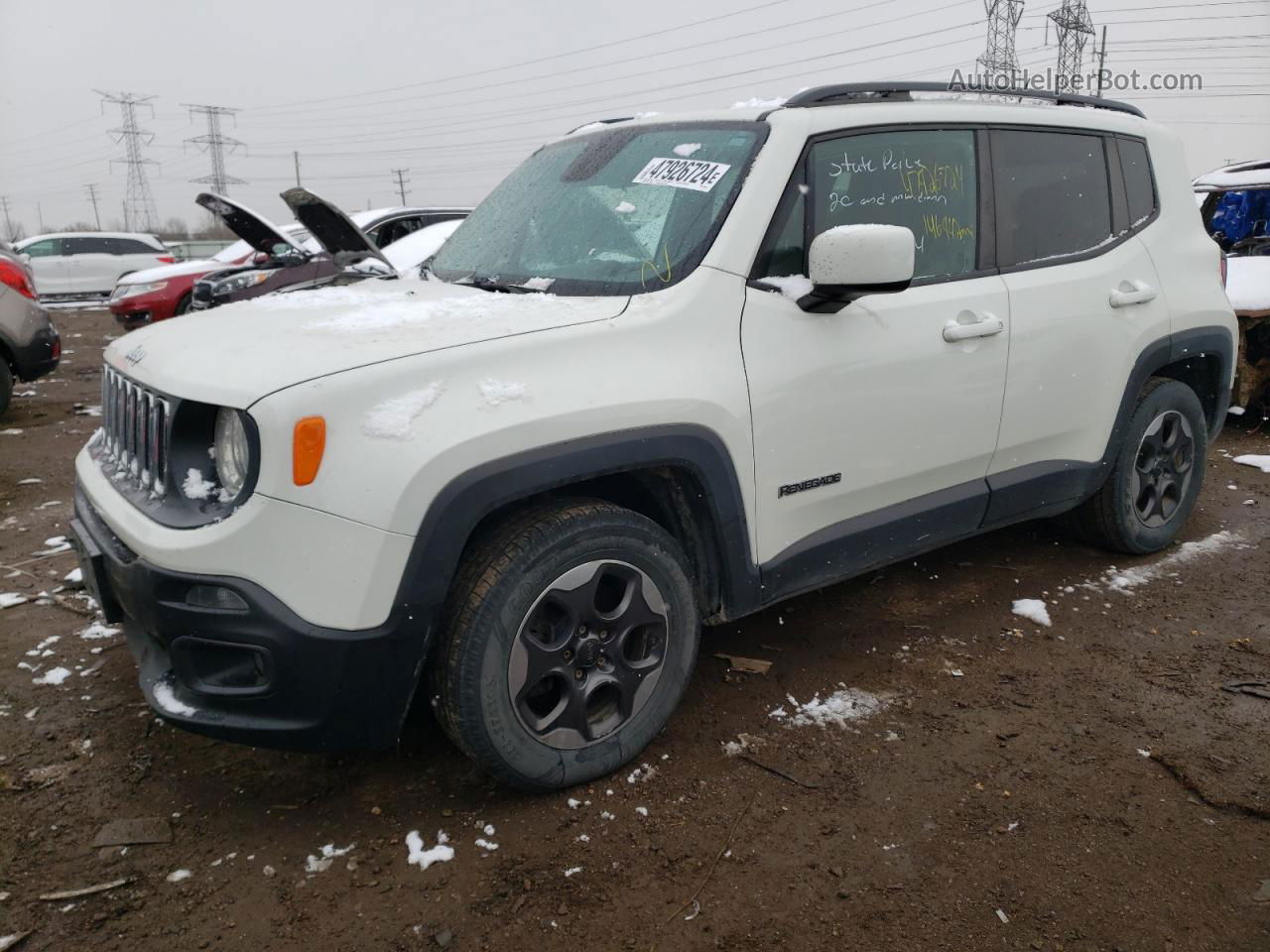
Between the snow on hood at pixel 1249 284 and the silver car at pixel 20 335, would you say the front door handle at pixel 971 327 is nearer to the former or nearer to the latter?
the snow on hood at pixel 1249 284

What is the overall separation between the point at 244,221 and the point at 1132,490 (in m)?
3.98

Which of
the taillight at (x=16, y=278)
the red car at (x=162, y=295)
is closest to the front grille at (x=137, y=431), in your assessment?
the taillight at (x=16, y=278)

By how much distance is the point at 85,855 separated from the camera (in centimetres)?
235

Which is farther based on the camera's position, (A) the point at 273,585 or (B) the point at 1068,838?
(B) the point at 1068,838

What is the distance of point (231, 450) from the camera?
2207mm

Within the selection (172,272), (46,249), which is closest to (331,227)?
(172,272)

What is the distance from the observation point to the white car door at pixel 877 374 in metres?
2.71

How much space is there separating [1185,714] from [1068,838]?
2.87 feet

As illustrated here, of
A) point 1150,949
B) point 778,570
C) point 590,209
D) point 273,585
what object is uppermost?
point 590,209

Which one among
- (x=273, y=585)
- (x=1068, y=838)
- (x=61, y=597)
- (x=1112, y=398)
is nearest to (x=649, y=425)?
(x=273, y=585)

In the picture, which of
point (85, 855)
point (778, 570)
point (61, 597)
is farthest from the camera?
point (61, 597)

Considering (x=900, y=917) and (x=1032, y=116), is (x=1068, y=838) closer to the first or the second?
(x=900, y=917)

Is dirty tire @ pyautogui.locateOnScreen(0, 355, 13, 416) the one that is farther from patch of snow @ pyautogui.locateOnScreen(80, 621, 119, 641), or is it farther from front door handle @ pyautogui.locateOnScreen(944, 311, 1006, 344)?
front door handle @ pyautogui.locateOnScreen(944, 311, 1006, 344)

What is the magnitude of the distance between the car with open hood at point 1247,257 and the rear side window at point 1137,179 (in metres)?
1.83
